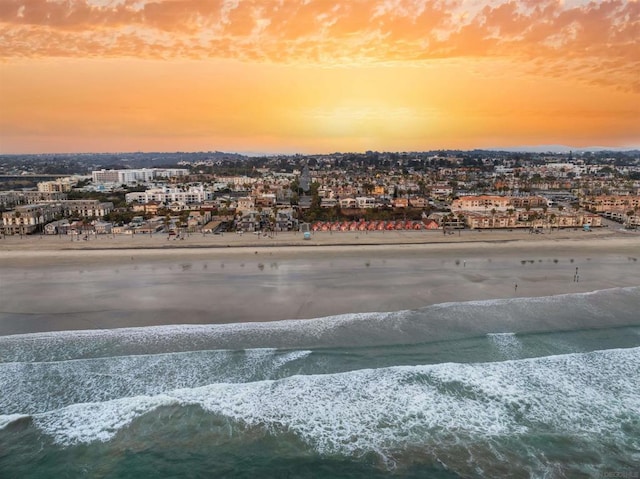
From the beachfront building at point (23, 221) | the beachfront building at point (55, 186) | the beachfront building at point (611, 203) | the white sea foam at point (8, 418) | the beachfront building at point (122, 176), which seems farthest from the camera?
the beachfront building at point (122, 176)

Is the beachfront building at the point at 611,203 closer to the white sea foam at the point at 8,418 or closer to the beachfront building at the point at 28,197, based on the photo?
the white sea foam at the point at 8,418

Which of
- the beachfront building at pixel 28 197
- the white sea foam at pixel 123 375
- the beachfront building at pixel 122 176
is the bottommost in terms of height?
the white sea foam at pixel 123 375

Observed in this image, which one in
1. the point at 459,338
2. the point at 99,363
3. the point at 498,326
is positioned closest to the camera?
the point at 99,363

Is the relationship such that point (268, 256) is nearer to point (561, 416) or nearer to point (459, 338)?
point (459, 338)

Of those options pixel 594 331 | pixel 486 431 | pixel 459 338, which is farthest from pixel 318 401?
pixel 594 331

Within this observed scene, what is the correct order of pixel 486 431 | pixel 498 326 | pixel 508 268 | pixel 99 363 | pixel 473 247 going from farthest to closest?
pixel 473 247
pixel 508 268
pixel 498 326
pixel 99 363
pixel 486 431

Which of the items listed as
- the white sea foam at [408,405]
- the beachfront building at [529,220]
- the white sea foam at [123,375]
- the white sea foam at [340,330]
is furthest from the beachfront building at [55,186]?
the white sea foam at [408,405]

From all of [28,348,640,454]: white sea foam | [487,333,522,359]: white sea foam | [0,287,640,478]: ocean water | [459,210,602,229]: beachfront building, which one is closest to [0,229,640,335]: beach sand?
[0,287,640,478]: ocean water
